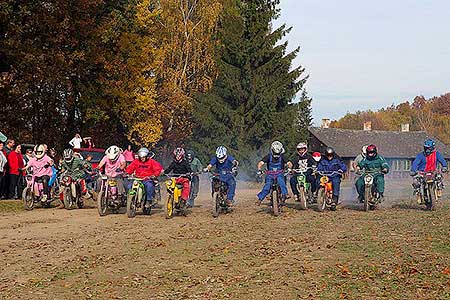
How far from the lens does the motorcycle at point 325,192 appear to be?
19031 mm

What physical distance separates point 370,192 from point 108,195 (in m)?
7.56

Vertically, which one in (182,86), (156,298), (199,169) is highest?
(182,86)

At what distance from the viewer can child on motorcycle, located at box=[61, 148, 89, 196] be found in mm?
20109

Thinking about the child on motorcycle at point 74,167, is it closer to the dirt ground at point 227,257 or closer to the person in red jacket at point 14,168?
the person in red jacket at point 14,168

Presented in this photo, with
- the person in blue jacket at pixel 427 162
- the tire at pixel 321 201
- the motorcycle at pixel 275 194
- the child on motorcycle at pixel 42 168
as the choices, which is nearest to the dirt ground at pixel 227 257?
the motorcycle at pixel 275 194

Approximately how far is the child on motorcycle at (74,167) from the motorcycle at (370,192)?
8661 millimetres

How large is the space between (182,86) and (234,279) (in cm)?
4313

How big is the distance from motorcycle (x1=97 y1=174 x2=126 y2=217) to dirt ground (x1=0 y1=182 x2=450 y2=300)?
0.95m

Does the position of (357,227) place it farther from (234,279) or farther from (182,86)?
(182,86)

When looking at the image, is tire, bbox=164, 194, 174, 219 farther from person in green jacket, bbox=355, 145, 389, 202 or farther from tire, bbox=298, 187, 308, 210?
person in green jacket, bbox=355, 145, 389, 202

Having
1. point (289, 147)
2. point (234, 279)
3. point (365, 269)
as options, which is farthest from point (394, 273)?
point (289, 147)

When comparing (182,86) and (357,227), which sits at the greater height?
(182,86)

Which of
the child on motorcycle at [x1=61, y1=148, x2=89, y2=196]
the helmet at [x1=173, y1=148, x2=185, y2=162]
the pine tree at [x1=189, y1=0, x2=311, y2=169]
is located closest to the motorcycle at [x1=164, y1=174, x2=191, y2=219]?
the helmet at [x1=173, y1=148, x2=185, y2=162]

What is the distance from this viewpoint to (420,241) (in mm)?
12242
